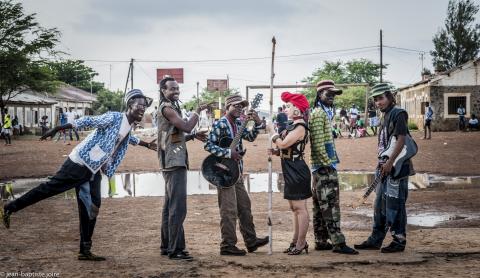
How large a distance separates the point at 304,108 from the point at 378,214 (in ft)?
5.30

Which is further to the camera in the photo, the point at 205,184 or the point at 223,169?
the point at 205,184

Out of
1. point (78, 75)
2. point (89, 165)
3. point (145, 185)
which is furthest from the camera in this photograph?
point (78, 75)

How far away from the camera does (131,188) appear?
1521cm

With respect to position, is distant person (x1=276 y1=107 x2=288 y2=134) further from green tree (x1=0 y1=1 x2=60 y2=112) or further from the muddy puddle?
green tree (x1=0 y1=1 x2=60 y2=112)

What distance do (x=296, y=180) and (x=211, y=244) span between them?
1592 mm

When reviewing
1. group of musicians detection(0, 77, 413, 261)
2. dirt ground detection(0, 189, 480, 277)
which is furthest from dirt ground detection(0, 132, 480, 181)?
group of musicians detection(0, 77, 413, 261)

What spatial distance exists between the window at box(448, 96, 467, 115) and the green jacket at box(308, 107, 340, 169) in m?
38.9

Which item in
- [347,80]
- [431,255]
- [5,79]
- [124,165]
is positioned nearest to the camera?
[431,255]

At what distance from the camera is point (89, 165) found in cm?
684

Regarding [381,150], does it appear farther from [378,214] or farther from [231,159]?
[231,159]

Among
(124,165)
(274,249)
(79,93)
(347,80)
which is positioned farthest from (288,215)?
(347,80)

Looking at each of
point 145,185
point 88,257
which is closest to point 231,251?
point 88,257

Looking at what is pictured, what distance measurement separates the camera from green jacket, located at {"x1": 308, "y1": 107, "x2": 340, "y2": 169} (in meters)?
7.39

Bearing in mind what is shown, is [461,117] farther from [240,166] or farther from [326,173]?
[240,166]
